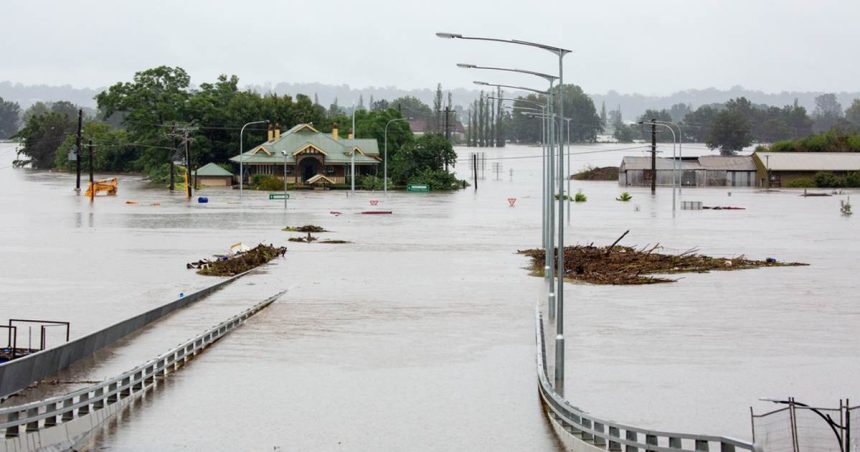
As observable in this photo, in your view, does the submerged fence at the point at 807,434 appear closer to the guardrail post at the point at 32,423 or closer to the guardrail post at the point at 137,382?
the guardrail post at the point at 32,423

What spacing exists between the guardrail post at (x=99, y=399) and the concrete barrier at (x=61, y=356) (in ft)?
6.38

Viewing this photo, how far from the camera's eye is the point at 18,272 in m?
50.7

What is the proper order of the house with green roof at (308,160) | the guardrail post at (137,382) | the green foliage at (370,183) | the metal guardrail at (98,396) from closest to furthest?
the metal guardrail at (98,396)
the guardrail post at (137,382)
the green foliage at (370,183)
the house with green roof at (308,160)

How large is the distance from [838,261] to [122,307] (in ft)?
109

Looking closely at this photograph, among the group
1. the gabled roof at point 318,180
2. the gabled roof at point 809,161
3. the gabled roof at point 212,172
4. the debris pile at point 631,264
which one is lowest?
the debris pile at point 631,264

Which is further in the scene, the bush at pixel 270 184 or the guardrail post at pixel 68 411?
the bush at pixel 270 184

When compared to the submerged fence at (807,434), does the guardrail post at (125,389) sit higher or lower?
lower

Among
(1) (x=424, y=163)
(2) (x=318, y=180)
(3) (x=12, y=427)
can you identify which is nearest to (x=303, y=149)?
(2) (x=318, y=180)

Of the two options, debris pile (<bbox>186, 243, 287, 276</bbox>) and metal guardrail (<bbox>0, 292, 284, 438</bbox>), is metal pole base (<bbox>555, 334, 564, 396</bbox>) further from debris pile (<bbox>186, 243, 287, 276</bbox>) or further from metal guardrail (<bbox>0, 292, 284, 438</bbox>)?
debris pile (<bbox>186, 243, 287, 276</bbox>)

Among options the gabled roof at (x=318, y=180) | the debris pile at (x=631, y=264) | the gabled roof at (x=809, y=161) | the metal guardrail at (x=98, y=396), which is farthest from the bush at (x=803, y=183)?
the metal guardrail at (x=98, y=396)

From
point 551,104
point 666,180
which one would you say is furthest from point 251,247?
point 666,180

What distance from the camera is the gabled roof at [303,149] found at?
5851 inches

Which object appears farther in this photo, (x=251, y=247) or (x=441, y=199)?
(x=441, y=199)

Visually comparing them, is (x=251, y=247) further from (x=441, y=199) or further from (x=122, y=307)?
(x=441, y=199)
